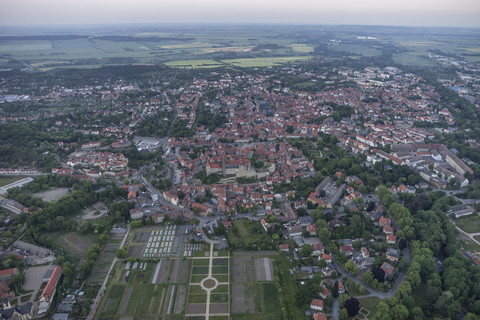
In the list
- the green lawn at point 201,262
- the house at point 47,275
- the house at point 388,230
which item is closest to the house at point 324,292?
the green lawn at point 201,262

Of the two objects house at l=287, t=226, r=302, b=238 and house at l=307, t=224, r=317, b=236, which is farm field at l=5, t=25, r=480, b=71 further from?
house at l=307, t=224, r=317, b=236

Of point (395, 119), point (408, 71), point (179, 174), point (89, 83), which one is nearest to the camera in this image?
point (179, 174)

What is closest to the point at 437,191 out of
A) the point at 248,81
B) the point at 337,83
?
the point at 337,83

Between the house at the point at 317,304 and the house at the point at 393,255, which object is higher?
the house at the point at 393,255

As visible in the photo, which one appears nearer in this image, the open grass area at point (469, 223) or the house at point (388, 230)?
the house at point (388, 230)

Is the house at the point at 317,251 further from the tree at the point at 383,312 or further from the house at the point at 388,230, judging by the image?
the house at the point at 388,230

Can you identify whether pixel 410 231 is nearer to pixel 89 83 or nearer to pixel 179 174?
pixel 179 174
